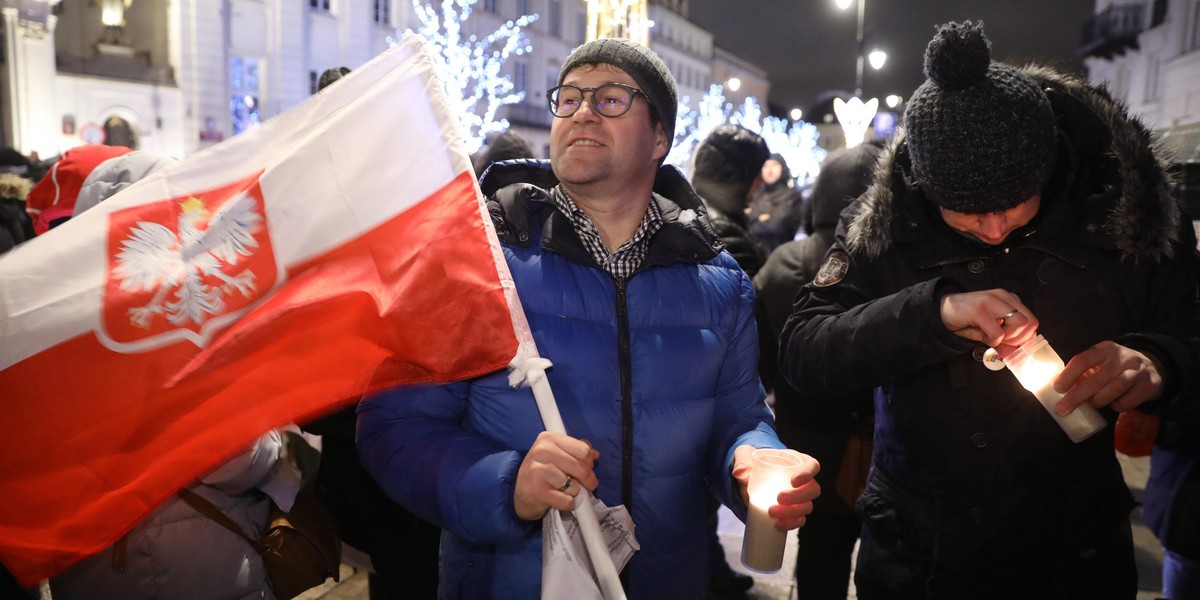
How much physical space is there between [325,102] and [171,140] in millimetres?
29778

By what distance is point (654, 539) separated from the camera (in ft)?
6.98

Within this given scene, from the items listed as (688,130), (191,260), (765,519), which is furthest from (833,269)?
(688,130)

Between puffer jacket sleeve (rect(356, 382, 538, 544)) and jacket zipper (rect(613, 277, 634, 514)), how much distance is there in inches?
13.0

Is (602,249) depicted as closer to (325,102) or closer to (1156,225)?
(325,102)

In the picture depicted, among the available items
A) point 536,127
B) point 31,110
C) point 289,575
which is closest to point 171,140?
point 31,110

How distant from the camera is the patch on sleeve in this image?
7.77ft

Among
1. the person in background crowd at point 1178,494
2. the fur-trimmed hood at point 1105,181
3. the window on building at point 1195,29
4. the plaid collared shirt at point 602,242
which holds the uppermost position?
the window on building at point 1195,29

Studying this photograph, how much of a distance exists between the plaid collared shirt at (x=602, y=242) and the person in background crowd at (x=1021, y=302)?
0.57 metres

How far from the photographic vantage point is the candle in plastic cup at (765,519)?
5.62ft

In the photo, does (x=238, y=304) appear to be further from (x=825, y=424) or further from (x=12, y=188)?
(x=12, y=188)

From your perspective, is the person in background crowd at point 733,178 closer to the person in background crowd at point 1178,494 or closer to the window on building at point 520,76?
the person in background crowd at point 1178,494

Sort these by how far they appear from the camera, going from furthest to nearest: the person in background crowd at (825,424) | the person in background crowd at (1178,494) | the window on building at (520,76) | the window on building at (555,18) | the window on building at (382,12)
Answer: the window on building at (555,18) < the window on building at (520,76) < the window on building at (382,12) < the person in background crowd at (825,424) < the person in background crowd at (1178,494)

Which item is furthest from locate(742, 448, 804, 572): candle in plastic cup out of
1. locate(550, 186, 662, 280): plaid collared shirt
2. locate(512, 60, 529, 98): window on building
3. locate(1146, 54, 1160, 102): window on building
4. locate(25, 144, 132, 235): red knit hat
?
locate(512, 60, 529, 98): window on building

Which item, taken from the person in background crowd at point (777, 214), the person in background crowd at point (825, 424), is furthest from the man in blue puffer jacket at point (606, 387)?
the person in background crowd at point (777, 214)
